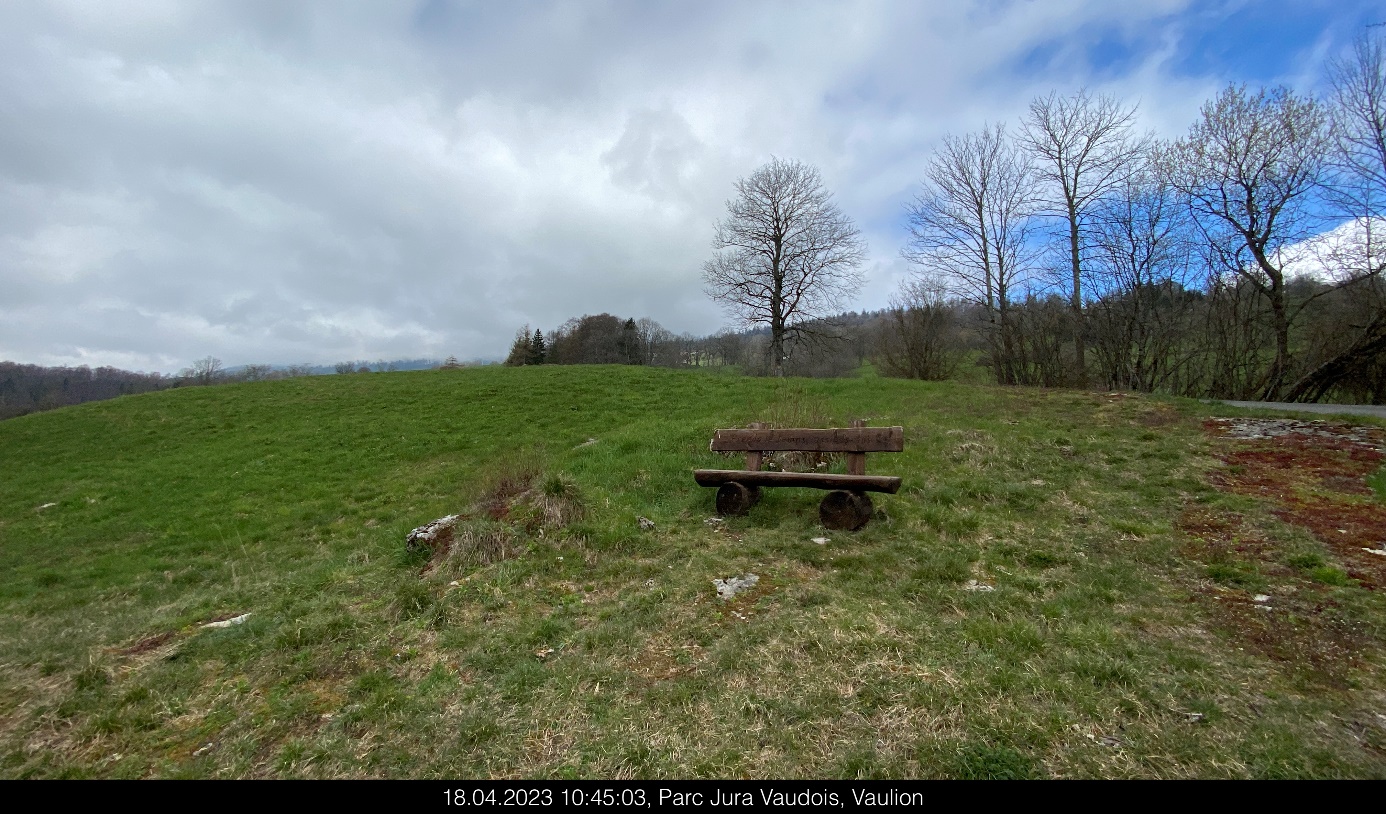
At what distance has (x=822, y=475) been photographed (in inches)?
227

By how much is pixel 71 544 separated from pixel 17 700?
26.5 feet

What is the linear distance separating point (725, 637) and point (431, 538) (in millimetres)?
3493

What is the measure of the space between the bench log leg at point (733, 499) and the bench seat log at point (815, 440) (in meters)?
0.58

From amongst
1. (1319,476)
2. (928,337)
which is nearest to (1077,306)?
(928,337)

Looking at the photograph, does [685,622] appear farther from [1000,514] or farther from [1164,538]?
[1164,538]

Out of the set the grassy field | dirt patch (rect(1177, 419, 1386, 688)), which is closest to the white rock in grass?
the grassy field

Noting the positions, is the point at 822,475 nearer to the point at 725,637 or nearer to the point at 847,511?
the point at 847,511

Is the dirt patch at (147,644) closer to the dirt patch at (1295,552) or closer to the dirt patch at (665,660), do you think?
the dirt patch at (665,660)

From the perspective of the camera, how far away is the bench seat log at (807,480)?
18.0 ft

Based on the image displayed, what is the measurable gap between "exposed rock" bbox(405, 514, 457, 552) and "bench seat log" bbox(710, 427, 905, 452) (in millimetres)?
3170

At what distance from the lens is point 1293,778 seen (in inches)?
88.7

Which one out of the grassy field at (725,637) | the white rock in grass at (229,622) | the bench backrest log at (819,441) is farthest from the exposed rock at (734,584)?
the white rock in grass at (229,622)

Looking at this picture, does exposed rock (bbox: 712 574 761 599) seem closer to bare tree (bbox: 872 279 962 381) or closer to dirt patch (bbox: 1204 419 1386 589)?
dirt patch (bbox: 1204 419 1386 589)
